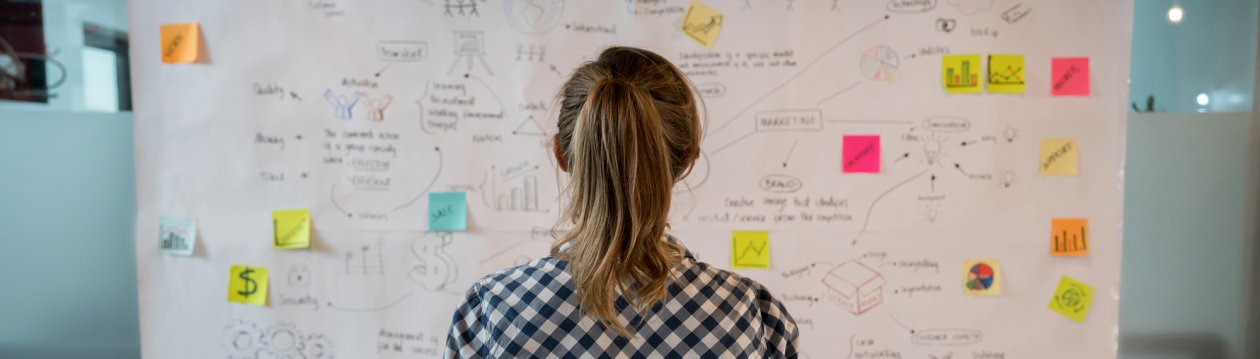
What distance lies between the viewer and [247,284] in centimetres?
191

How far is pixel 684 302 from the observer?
3.16ft

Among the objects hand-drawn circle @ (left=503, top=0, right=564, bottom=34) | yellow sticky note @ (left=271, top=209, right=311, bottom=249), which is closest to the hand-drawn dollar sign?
yellow sticky note @ (left=271, top=209, right=311, bottom=249)

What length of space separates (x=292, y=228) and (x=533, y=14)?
76 centimetres

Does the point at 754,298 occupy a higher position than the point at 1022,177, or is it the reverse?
the point at 1022,177

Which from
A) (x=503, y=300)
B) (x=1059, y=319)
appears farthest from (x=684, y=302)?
(x=1059, y=319)

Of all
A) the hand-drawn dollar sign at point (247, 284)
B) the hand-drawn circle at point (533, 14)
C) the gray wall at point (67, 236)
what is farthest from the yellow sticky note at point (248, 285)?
the hand-drawn circle at point (533, 14)

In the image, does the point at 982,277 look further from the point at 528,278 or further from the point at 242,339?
the point at 242,339

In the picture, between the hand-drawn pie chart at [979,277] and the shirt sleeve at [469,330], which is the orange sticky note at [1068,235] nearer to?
the hand-drawn pie chart at [979,277]

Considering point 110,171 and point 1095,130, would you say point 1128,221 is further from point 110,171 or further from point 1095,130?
point 110,171

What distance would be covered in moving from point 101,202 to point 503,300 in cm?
158

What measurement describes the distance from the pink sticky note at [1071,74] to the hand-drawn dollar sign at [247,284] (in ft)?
6.20

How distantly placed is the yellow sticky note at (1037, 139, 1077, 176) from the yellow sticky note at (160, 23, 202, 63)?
6.38ft

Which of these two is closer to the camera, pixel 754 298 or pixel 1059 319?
pixel 754 298

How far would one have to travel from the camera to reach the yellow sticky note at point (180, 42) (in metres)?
1.87
